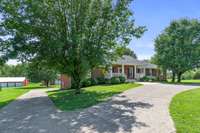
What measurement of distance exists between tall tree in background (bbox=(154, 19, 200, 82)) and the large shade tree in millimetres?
18569

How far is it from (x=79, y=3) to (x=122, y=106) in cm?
856

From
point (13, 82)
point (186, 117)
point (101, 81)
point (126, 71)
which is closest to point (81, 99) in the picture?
point (186, 117)

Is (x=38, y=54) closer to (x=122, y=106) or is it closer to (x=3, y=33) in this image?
(x=3, y=33)

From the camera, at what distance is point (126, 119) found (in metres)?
9.38

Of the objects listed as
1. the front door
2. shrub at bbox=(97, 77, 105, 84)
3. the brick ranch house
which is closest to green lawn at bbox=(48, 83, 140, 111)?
shrub at bbox=(97, 77, 105, 84)

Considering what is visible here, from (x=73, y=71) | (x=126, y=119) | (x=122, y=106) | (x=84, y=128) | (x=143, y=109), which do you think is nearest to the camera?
(x=84, y=128)

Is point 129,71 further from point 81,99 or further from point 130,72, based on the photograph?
point 81,99

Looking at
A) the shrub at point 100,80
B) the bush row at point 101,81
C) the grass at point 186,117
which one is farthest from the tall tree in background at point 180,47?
Result: the grass at point 186,117

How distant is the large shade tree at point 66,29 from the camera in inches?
680

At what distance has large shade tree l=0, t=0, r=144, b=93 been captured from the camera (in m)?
17.3

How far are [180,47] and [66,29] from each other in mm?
21662

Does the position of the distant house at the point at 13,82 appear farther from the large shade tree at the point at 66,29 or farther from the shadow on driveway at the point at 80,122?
the shadow on driveway at the point at 80,122

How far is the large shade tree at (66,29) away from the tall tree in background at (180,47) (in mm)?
18569

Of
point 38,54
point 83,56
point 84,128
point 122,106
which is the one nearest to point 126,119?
point 84,128
